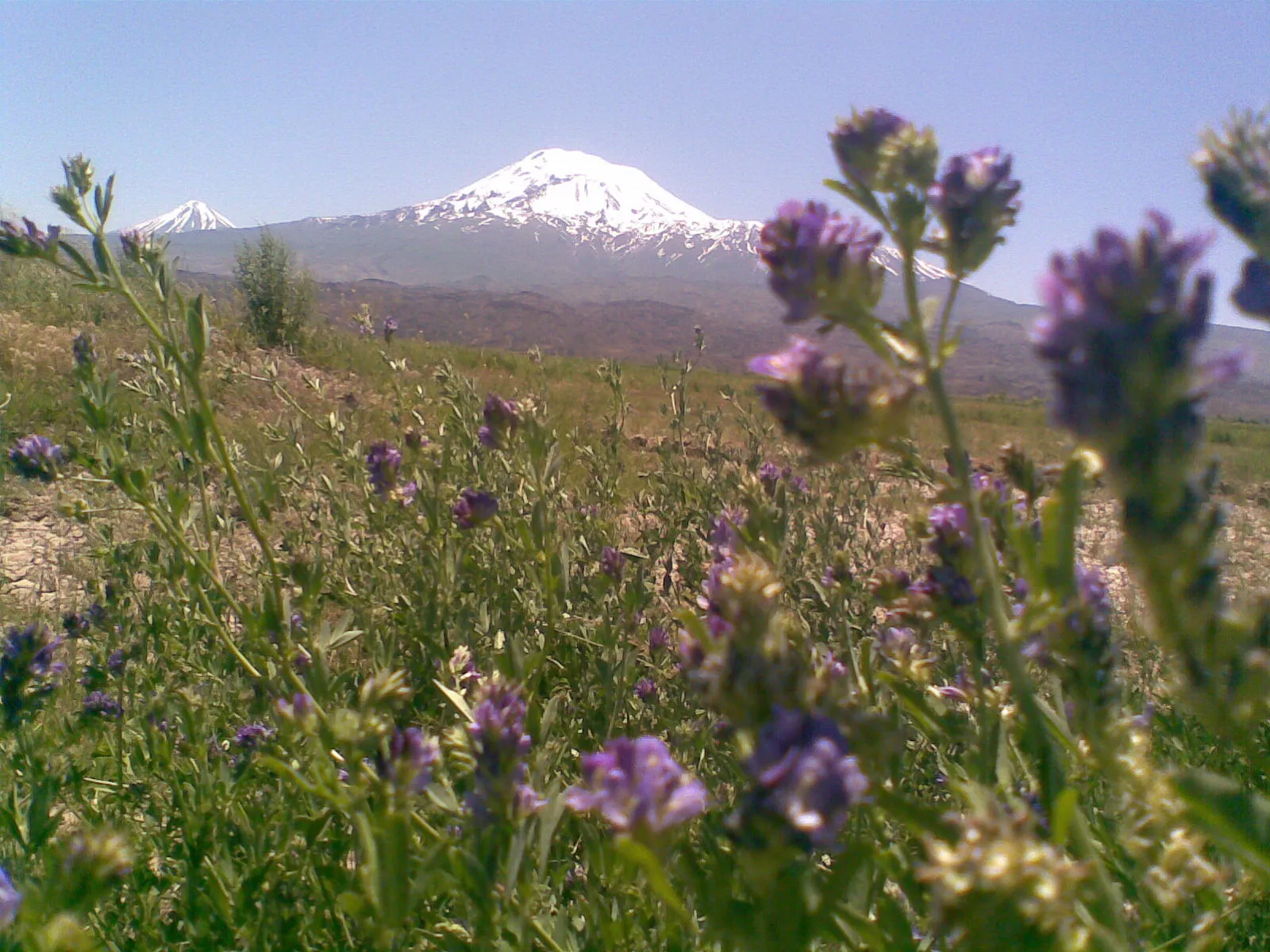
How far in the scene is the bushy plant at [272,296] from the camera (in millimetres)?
14781

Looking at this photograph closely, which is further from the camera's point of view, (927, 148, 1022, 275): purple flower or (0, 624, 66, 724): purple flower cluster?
(0, 624, 66, 724): purple flower cluster

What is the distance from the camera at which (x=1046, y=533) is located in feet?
2.76

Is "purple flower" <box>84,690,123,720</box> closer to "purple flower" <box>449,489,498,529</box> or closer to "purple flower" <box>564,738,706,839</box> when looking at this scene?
"purple flower" <box>449,489,498,529</box>

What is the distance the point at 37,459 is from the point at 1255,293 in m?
3.47

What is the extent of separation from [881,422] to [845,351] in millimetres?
135

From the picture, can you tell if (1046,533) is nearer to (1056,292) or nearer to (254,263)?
(1056,292)

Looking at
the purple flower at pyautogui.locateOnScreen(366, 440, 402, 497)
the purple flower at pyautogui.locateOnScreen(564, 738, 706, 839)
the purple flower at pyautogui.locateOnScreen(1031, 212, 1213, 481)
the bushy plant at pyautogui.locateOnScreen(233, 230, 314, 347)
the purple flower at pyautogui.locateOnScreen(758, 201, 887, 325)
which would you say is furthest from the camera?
the bushy plant at pyautogui.locateOnScreen(233, 230, 314, 347)

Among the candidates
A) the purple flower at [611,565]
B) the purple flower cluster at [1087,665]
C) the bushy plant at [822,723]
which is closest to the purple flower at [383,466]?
the bushy plant at [822,723]

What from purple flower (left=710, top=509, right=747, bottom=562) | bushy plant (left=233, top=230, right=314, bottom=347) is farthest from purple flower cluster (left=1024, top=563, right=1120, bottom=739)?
bushy plant (left=233, top=230, right=314, bottom=347)

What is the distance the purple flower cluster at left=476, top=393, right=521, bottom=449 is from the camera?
110 inches

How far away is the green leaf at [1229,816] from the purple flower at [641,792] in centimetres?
48

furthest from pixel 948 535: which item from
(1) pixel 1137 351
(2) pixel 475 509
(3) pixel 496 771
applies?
(2) pixel 475 509

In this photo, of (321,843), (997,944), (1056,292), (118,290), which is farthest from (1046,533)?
(118,290)

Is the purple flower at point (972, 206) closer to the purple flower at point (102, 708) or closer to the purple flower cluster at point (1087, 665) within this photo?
the purple flower cluster at point (1087, 665)
